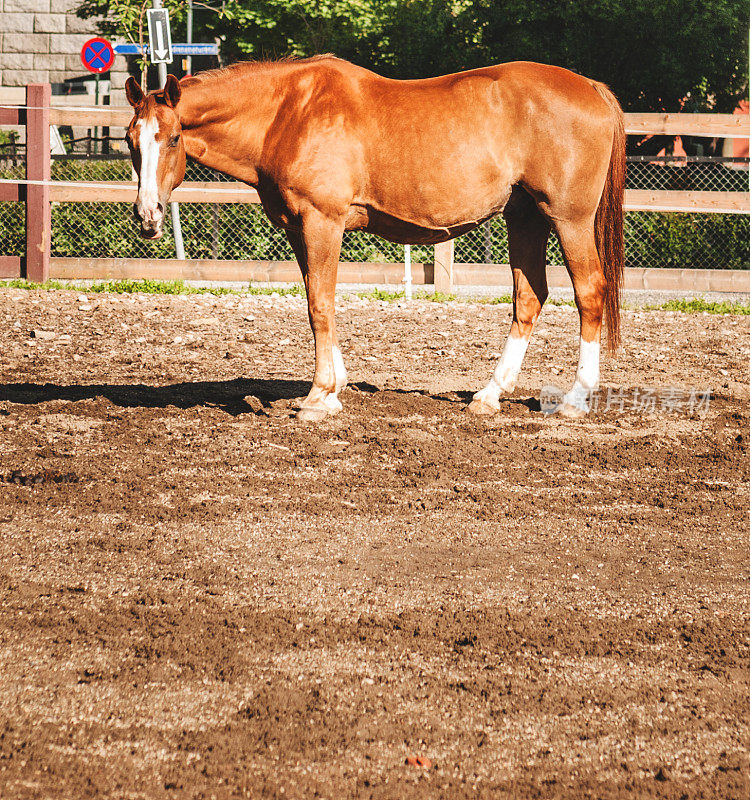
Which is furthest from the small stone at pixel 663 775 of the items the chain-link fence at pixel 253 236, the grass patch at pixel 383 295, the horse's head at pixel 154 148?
the chain-link fence at pixel 253 236

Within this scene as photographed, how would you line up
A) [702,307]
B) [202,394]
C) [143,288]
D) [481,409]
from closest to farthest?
[481,409]
[202,394]
[702,307]
[143,288]

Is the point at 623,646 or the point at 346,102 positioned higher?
the point at 346,102

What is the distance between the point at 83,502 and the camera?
163 inches

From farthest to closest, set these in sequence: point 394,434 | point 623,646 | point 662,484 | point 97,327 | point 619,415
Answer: point 97,327, point 619,415, point 394,434, point 662,484, point 623,646

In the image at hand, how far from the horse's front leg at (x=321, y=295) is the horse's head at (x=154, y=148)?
0.79m

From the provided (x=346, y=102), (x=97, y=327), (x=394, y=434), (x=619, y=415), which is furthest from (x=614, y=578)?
(x=97, y=327)

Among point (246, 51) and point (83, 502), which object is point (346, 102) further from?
point (246, 51)

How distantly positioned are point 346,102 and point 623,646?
359 centimetres

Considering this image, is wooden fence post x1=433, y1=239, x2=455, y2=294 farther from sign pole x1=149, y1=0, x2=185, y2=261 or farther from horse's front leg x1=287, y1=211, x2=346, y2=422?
horse's front leg x1=287, y1=211, x2=346, y2=422

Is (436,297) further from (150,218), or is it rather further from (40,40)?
(40,40)

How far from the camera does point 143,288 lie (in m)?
10.6

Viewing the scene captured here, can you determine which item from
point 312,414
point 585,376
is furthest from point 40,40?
point 585,376

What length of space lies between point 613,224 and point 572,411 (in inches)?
45.6

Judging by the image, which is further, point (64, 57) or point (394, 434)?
point (64, 57)
